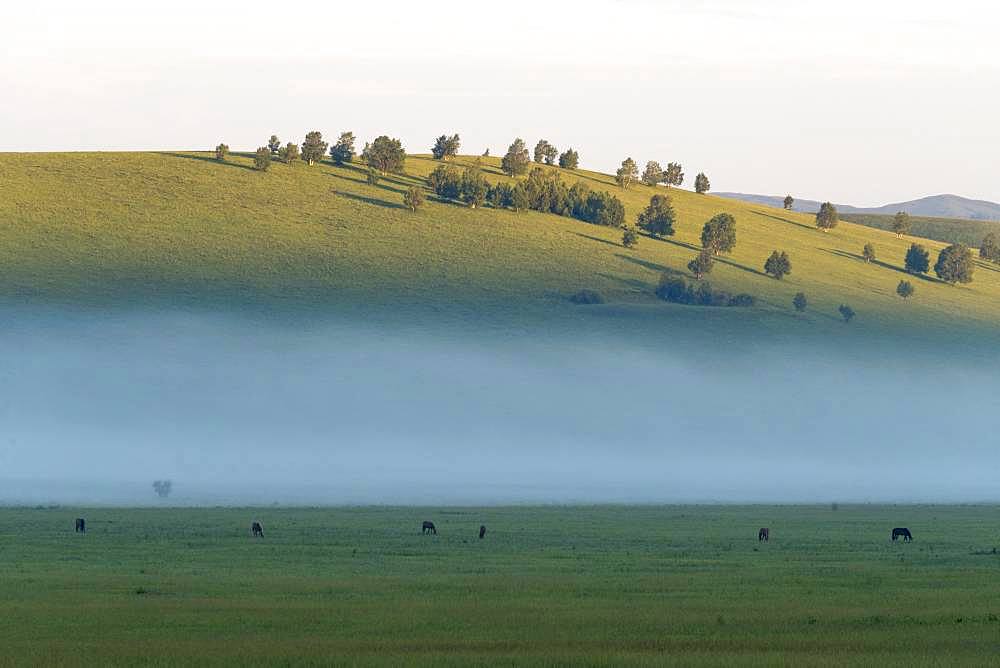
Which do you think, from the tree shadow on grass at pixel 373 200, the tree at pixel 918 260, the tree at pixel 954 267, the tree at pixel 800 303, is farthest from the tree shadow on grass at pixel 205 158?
the tree at pixel 954 267

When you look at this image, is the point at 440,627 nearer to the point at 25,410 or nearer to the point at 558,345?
the point at 25,410

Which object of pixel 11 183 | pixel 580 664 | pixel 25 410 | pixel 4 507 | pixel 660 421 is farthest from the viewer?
pixel 11 183

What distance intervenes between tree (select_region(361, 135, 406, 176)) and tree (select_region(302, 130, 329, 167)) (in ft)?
16.8

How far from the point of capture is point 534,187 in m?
187

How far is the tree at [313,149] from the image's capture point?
7648 inches

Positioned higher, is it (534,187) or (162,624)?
(534,187)

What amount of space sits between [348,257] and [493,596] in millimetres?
124886

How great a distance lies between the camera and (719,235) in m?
180

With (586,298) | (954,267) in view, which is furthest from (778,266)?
(586,298)

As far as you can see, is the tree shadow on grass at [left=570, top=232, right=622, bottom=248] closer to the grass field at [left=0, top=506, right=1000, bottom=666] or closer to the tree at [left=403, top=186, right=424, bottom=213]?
the tree at [left=403, top=186, right=424, bottom=213]

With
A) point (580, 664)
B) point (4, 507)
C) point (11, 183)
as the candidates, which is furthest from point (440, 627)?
point (11, 183)

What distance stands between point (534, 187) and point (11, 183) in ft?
181

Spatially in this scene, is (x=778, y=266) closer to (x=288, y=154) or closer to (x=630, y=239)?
(x=630, y=239)

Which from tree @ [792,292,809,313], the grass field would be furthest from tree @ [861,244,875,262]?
the grass field
